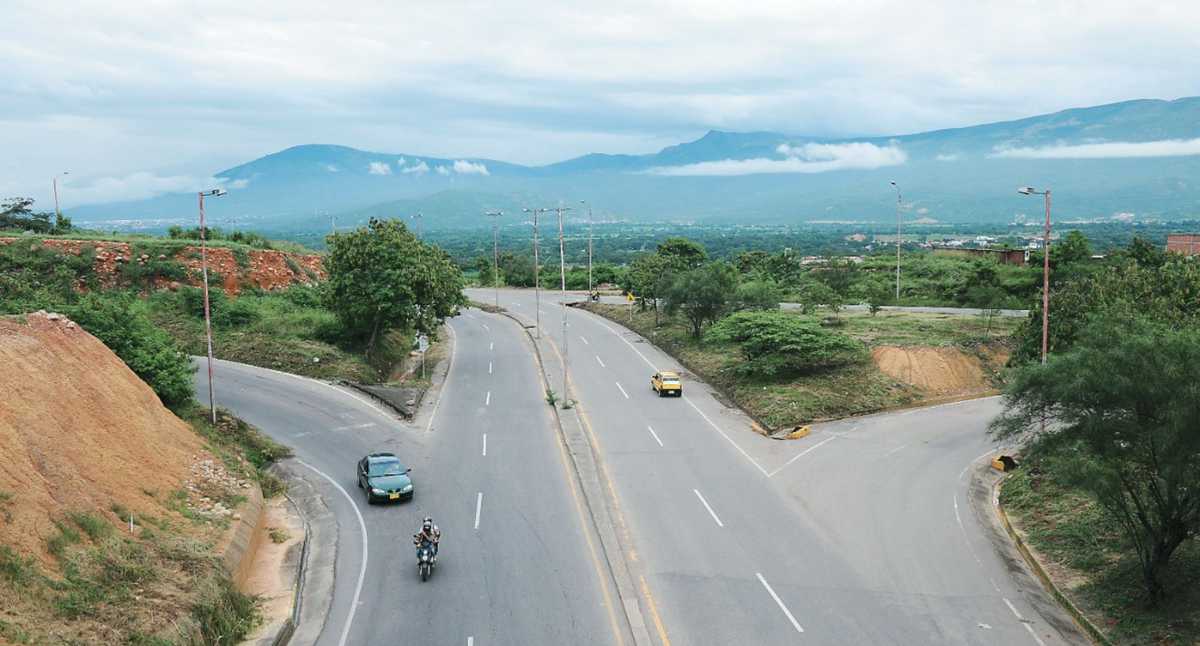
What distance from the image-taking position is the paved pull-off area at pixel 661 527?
1800 centimetres

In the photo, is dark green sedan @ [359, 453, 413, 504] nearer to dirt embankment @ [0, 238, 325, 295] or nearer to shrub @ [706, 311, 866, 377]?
shrub @ [706, 311, 866, 377]

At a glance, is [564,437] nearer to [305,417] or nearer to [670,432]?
[670,432]

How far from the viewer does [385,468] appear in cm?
2673

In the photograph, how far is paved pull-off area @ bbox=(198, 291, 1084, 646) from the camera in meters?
18.0

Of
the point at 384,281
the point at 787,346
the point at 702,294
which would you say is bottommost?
the point at 787,346

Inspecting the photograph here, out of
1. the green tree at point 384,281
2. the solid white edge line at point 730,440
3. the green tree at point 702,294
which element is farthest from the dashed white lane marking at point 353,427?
the green tree at point 702,294

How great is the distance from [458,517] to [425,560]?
450 cm

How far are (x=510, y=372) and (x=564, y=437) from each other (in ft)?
48.6

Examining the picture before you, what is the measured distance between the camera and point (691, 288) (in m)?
52.4

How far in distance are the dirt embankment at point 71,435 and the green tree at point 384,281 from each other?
54.1 feet

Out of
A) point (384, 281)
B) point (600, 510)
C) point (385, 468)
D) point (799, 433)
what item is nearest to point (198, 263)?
point (384, 281)

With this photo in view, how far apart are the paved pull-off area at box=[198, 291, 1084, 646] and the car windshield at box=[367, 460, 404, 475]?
0.98 meters

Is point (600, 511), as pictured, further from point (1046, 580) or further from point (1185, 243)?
point (1185, 243)

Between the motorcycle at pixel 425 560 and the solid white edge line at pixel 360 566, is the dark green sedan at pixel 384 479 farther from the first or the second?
the motorcycle at pixel 425 560
